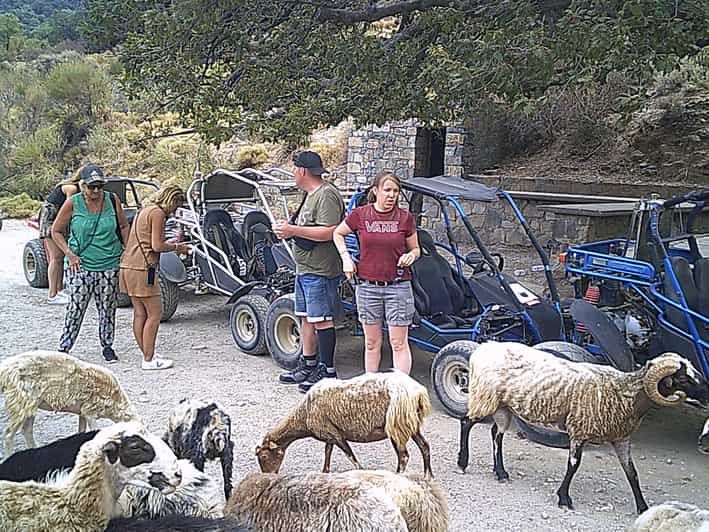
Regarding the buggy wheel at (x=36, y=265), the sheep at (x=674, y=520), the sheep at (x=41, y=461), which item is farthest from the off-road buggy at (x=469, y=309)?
the buggy wheel at (x=36, y=265)

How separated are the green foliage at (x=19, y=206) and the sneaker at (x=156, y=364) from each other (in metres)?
14.3

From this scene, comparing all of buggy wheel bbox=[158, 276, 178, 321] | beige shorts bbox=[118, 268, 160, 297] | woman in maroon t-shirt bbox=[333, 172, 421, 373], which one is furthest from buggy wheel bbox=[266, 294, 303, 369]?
buggy wheel bbox=[158, 276, 178, 321]

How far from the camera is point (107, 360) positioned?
8062mm

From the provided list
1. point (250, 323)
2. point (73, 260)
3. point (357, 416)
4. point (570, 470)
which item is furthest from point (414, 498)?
point (250, 323)

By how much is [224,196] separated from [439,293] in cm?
437

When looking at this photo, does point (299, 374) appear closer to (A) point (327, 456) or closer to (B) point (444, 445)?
(B) point (444, 445)

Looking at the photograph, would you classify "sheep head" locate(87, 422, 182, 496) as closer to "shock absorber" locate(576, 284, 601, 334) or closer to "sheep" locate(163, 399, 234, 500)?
"sheep" locate(163, 399, 234, 500)

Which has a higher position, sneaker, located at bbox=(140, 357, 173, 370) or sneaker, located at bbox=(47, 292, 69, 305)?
sneaker, located at bbox=(47, 292, 69, 305)

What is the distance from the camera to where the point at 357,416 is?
490cm

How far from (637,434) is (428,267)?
88.8 inches

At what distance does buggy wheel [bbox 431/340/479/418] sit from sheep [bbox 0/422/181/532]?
10.5 ft

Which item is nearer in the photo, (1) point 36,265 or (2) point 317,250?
(2) point 317,250

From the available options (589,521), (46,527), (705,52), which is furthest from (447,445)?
(705,52)

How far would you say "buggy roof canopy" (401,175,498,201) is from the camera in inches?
264
